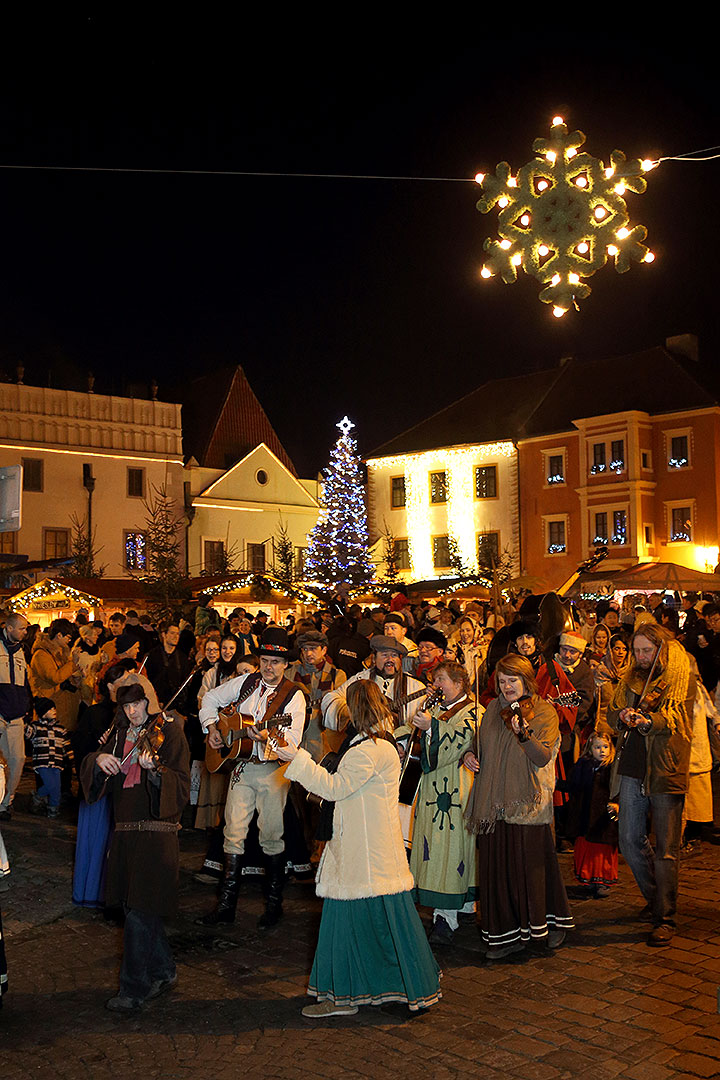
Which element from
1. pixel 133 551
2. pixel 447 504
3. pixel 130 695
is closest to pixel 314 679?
pixel 130 695

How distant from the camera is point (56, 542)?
139 ft

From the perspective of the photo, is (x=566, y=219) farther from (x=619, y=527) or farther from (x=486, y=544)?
(x=486, y=544)

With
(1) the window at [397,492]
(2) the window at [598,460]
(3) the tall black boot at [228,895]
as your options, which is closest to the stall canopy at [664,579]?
(3) the tall black boot at [228,895]

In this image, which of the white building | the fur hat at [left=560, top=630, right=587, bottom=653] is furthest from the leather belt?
the white building

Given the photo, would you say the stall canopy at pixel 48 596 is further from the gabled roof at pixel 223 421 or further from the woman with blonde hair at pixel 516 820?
the gabled roof at pixel 223 421

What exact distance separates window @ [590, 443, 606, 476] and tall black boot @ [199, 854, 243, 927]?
36.6 meters

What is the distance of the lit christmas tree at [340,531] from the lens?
38281mm

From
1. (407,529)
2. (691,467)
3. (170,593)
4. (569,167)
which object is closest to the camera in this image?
(569,167)

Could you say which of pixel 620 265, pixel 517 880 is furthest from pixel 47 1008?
pixel 620 265

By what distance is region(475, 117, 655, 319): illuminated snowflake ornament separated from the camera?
7.08 meters

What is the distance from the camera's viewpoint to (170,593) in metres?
25.2

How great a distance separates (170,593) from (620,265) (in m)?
19.3

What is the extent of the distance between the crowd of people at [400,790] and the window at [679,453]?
31.9 m

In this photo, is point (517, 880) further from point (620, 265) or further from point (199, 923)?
point (620, 265)
